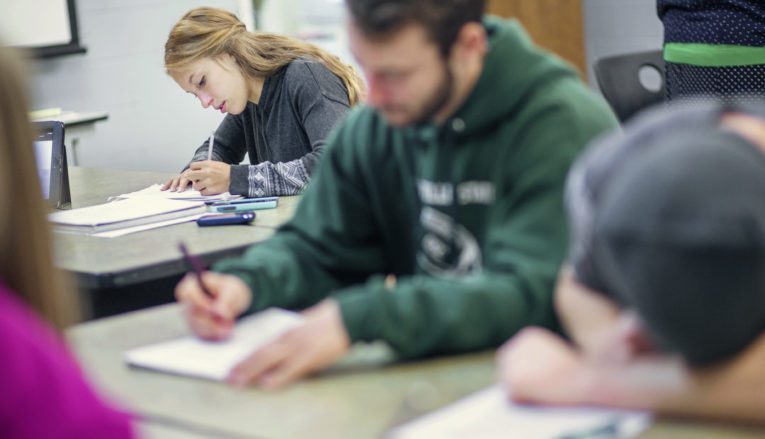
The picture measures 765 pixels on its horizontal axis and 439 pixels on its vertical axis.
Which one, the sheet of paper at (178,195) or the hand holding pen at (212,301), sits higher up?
the hand holding pen at (212,301)

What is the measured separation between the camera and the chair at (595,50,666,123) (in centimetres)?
302

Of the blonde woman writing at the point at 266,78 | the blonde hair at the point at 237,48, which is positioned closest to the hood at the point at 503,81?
the blonde woman writing at the point at 266,78

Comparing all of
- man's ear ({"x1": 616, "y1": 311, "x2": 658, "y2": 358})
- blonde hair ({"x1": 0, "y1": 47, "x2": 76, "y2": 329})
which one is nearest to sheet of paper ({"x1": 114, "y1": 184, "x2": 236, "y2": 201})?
man's ear ({"x1": 616, "y1": 311, "x2": 658, "y2": 358})

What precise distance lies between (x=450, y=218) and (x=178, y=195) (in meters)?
1.37

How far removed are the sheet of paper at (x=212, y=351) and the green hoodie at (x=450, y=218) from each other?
0.20 ft

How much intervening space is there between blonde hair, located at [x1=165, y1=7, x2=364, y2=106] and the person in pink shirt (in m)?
2.11

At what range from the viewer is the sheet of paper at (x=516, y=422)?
3.57 feet

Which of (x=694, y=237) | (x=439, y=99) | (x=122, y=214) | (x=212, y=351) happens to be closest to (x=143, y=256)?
(x=122, y=214)

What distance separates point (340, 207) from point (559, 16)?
3133 mm

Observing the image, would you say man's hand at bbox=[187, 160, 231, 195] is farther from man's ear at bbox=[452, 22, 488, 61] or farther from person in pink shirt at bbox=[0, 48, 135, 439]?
person in pink shirt at bbox=[0, 48, 135, 439]

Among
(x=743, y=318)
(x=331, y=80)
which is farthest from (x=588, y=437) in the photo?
(x=331, y=80)

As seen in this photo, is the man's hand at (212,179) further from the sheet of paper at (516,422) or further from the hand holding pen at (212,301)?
the sheet of paper at (516,422)

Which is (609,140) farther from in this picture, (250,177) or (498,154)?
(250,177)

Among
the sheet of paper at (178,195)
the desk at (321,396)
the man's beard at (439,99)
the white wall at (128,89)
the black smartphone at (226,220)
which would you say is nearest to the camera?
the desk at (321,396)
